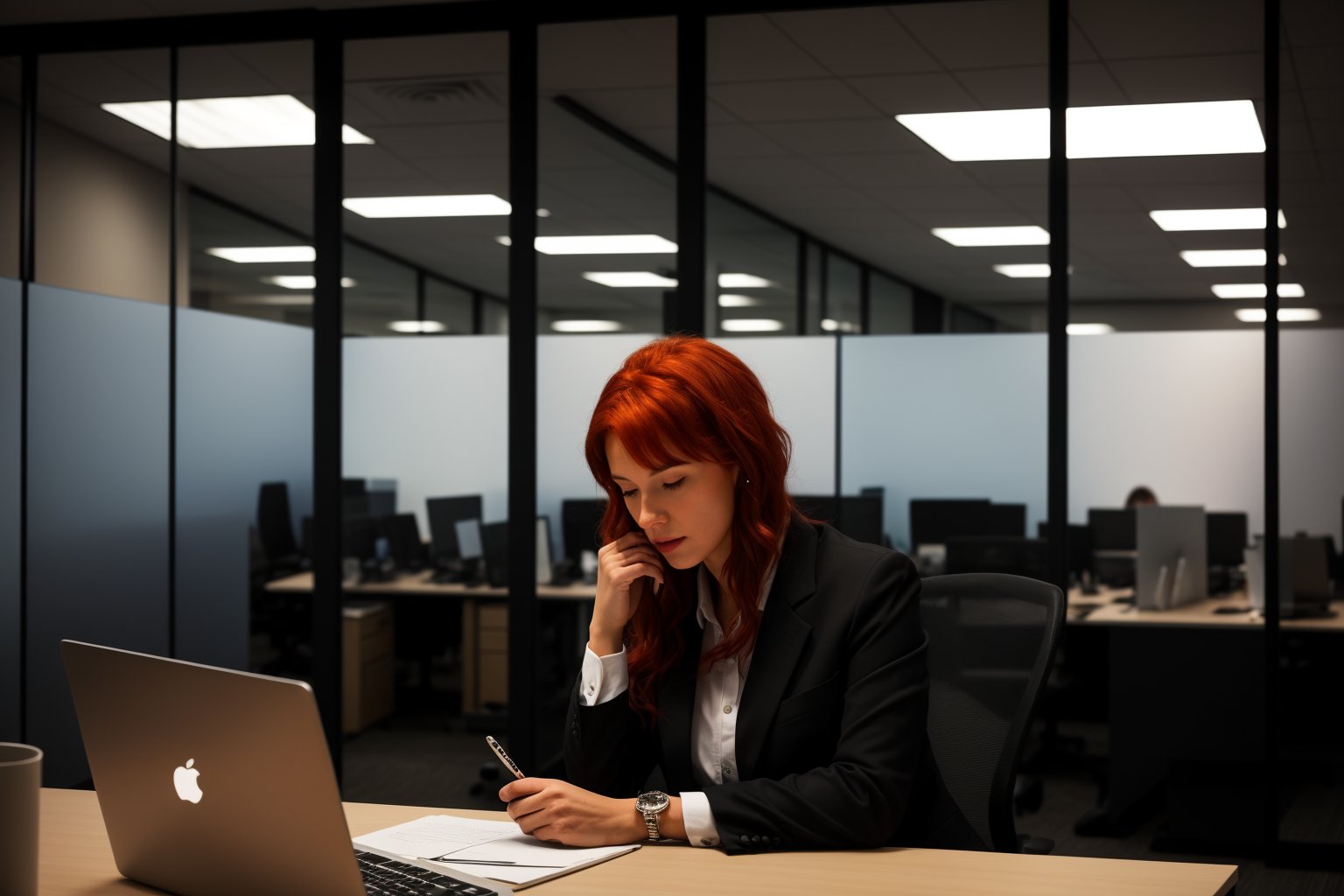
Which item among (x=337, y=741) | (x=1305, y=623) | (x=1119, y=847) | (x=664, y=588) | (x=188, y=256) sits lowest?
(x=1119, y=847)

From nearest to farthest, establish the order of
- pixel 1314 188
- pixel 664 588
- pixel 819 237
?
pixel 664 588 → pixel 1314 188 → pixel 819 237

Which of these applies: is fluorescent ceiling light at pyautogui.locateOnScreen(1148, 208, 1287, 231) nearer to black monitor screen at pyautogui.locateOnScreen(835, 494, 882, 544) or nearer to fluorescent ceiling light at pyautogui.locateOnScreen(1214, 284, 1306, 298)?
fluorescent ceiling light at pyautogui.locateOnScreen(1214, 284, 1306, 298)

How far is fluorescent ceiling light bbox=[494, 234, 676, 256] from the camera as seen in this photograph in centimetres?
Answer: 441

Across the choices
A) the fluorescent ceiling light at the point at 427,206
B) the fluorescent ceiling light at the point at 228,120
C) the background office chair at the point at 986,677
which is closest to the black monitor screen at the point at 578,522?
the fluorescent ceiling light at the point at 427,206

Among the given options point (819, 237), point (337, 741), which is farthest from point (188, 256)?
point (819, 237)

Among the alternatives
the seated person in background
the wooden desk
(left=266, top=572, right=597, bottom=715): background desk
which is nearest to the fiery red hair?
the wooden desk

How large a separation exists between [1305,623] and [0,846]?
4.52 m

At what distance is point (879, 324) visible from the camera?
5.51 meters

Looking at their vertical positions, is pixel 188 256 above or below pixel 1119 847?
above

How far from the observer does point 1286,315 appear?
3787 millimetres

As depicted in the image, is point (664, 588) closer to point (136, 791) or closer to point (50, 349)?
point (136, 791)

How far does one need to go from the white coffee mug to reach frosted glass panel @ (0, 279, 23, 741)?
10.5ft

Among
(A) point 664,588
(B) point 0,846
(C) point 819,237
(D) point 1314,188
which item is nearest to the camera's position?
(B) point 0,846

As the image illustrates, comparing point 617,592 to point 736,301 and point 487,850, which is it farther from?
point 736,301
